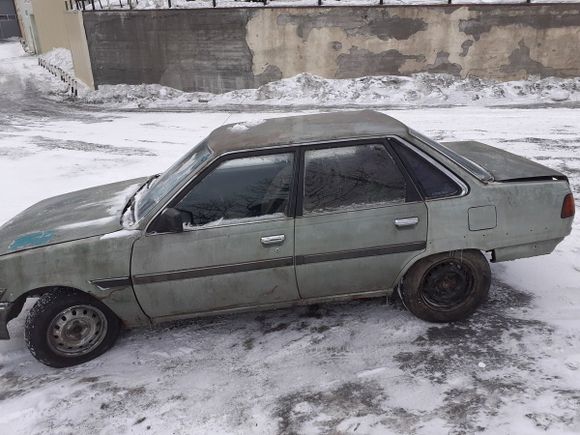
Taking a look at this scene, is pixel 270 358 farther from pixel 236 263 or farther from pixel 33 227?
pixel 33 227

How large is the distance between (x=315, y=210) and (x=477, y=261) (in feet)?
4.31

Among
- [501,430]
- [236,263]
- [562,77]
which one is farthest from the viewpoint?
[562,77]

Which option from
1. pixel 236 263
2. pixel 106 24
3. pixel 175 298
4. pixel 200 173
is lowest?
pixel 175 298

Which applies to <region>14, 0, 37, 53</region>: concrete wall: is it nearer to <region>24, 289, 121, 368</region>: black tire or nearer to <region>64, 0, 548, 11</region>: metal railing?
<region>64, 0, 548, 11</region>: metal railing

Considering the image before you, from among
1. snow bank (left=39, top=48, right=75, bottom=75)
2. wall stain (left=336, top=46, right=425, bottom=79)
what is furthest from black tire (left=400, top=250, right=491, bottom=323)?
snow bank (left=39, top=48, right=75, bottom=75)

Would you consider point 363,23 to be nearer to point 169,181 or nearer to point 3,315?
point 169,181

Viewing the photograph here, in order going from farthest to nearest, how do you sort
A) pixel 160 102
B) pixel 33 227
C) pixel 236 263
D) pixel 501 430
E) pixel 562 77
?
1. pixel 160 102
2. pixel 562 77
3. pixel 33 227
4. pixel 236 263
5. pixel 501 430

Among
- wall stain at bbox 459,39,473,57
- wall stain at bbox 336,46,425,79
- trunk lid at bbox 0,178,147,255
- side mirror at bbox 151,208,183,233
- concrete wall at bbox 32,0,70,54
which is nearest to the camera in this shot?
side mirror at bbox 151,208,183,233

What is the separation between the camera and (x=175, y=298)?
3645 mm

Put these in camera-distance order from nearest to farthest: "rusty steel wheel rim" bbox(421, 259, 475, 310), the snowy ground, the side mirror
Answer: the snowy ground → the side mirror → "rusty steel wheel rim" bbox(421, 259, 475, 310)

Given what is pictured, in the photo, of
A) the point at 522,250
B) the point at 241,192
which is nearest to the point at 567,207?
the point at 522,250

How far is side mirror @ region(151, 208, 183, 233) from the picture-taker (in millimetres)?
3449

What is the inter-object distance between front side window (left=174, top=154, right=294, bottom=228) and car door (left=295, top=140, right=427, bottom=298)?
0.53 ft

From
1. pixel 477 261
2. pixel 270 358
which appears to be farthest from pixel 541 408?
pixel 270 358
